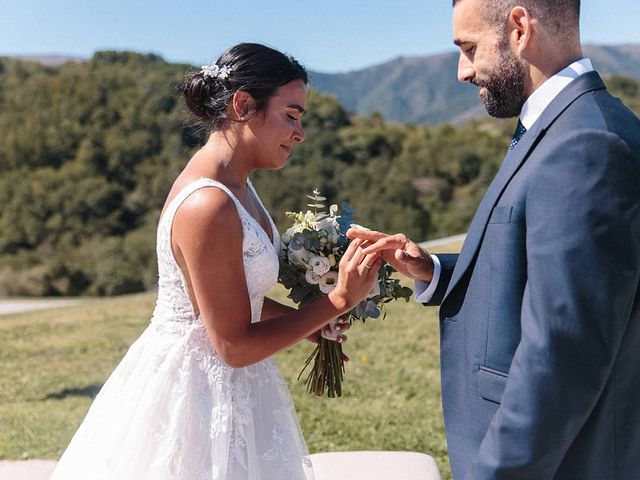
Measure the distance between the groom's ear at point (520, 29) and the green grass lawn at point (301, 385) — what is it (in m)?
4.09

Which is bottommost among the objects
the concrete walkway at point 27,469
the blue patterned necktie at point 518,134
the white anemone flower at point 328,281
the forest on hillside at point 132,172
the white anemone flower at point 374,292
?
the forest on hillside at point 132,172

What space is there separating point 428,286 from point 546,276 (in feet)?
3.72

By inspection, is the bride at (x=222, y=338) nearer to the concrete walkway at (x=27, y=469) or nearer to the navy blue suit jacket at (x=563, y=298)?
the navy blue suit jacket at (x=563, y=298)

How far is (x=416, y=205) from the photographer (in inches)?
1626

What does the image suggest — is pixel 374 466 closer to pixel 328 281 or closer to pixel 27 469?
pixel 328 281

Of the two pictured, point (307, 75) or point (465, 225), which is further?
point (465, 225)

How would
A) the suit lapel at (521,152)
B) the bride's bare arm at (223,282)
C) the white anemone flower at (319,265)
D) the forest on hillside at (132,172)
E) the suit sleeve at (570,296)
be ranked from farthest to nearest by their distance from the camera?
the forest on hillside at (132,172), the white anemone flower at (319,265), the bride's bare arm at (223,282), the suit lapel at (521,152), the suit sleeve at (570,296)

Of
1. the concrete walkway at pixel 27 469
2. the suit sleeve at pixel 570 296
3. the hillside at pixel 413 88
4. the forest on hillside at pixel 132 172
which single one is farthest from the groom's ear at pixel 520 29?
the hillside at pixel 413 88

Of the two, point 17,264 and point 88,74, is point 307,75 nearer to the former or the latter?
point 17,264

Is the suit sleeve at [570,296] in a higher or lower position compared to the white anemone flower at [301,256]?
higher

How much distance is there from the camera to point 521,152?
198 centimetres

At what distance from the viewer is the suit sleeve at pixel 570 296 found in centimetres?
171

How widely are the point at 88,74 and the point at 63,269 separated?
24050mm

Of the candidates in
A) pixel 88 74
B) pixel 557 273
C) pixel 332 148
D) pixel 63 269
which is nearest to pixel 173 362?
pixel 557 273
